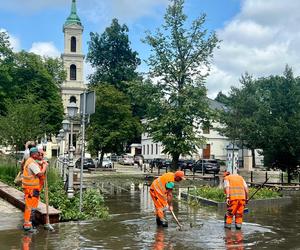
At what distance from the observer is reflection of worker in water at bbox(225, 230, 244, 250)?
29.5 ft

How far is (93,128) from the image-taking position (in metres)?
50.0

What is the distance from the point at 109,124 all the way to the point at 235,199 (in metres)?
39.1

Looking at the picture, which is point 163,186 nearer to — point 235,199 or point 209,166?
point 235,199

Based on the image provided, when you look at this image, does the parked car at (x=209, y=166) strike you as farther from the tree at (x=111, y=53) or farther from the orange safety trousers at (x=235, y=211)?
the tree at (x=111, y=53)

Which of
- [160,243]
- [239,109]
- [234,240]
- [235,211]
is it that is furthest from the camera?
[239,109]

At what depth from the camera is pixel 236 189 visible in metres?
11.2

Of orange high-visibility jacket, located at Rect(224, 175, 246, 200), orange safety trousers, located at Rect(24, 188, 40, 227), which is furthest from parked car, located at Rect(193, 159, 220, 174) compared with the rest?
orange safety trousers, located at Rect(24, 188, 40, 227)

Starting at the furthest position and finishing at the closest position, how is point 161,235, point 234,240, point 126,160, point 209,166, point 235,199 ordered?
point 126,160
point 209,166
point 235,199
point 161,235
point 234,240

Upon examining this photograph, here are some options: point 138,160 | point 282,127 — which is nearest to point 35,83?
point 138,160

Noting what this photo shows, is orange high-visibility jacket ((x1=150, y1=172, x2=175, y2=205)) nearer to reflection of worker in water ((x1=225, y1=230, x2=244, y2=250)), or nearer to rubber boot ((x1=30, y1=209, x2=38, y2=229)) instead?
reflection of worker in water ((x1=225, y1=230, x2=244, y2=250))

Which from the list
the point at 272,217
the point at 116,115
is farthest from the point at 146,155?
the point at 272,217

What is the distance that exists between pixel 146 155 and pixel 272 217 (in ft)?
223

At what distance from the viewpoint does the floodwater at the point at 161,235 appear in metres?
8.90

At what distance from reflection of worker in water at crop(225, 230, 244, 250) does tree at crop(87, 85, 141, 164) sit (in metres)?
38.8
